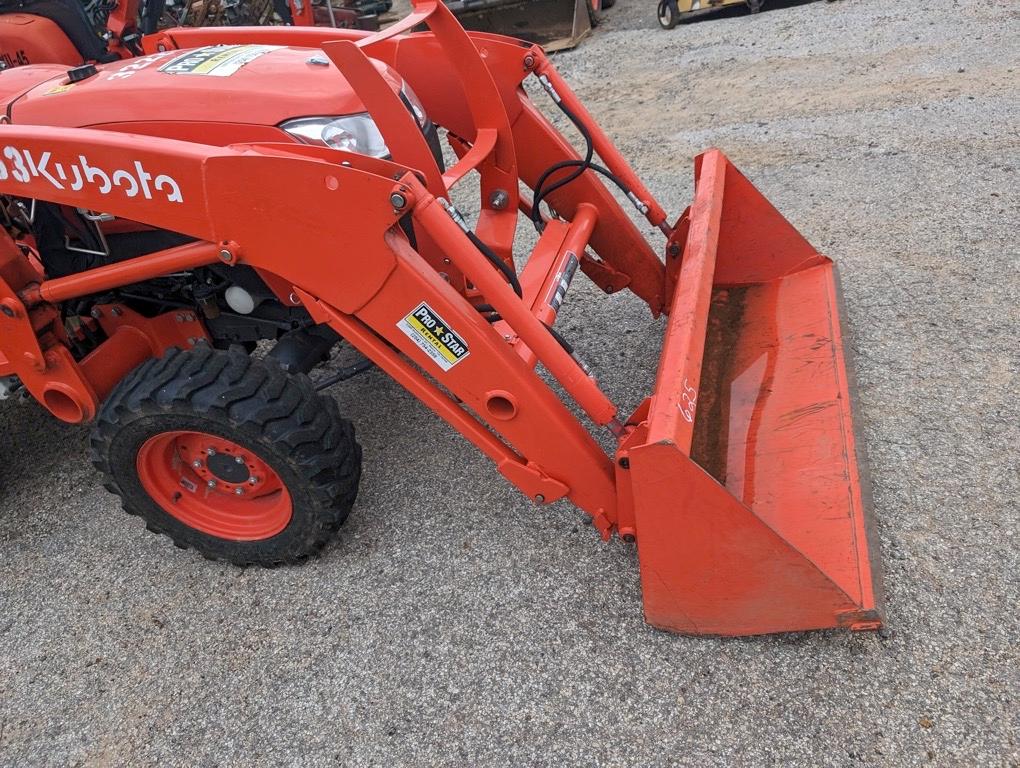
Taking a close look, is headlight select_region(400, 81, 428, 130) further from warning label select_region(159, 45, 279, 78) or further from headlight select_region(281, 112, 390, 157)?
warning label select_region(159, 45, 279, 78)

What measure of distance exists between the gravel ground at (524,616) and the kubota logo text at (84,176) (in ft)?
4.40

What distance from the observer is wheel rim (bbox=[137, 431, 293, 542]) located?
2.59 m

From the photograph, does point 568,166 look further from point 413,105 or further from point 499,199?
point 413,105

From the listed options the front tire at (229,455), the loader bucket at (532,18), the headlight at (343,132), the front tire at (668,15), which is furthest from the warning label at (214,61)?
the front tire at (668,15)

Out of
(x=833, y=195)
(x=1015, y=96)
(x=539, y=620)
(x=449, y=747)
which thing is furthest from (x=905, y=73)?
(x=449, y=747)

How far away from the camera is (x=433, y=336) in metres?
2.19

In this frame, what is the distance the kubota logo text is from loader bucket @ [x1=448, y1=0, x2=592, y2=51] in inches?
307

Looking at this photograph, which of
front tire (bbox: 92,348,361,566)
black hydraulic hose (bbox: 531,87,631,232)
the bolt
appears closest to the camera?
front tire (bbox: 92,348,361,566)

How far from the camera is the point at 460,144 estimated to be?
11.1 ft

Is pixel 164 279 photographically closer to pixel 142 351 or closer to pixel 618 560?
pixel 142 351

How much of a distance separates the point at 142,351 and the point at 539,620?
1.77 meters

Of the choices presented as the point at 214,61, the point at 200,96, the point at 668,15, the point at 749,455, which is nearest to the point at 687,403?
the point at 749,455

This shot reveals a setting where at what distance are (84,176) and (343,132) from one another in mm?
748

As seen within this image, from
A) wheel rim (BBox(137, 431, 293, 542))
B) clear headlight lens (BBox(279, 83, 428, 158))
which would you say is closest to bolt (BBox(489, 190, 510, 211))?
clear headlight lens (BBox(279, 83, 428, 158))
